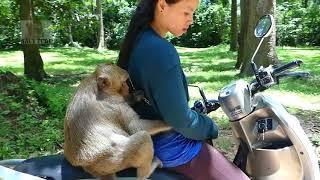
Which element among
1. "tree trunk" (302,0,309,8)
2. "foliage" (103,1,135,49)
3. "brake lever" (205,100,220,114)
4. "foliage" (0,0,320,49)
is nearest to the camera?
"brake lever" (205,100,220,114)

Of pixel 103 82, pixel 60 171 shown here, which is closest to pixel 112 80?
pixel 103 82

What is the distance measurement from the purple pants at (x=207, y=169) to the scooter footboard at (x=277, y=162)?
258mm

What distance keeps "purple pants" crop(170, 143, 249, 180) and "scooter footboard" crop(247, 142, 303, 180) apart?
0.26m

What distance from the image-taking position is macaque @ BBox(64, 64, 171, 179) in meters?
1.94

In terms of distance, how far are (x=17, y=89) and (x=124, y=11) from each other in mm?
23346

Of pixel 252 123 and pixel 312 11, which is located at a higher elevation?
pixel 312 11

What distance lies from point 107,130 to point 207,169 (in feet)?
1.80

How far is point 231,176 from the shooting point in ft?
7.34

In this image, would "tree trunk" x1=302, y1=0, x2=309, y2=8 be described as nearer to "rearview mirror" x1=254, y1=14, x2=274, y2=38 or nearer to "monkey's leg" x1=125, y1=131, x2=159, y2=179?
"rearview mirror" x1=254, y1=14, x2=274, y2=38

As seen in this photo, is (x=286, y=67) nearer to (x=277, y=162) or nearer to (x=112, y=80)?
(x=277, y=162)

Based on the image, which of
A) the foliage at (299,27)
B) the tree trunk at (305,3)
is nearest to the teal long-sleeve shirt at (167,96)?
the foliage at (299,27)

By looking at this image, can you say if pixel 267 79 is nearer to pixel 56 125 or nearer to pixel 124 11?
pixel 56 125

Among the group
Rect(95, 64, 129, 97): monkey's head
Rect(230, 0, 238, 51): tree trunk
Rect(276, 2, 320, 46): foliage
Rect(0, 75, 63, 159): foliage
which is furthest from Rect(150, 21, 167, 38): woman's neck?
Rect(276, 2, 320, 46): foliage

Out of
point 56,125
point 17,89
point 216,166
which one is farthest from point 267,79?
point 17,89
